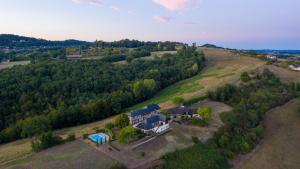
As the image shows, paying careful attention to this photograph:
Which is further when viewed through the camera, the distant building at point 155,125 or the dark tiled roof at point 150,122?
the dark tiled roof at point 150,122

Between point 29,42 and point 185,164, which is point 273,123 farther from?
point 29,42

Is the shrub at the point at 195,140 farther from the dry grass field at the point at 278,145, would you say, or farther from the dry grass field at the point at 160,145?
the dry grass field at the point at 278,145

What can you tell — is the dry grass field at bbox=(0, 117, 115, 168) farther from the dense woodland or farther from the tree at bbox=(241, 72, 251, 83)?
the dense woodland

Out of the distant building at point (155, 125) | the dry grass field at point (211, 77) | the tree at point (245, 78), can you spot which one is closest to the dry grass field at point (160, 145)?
the distant building at point (155, 125)

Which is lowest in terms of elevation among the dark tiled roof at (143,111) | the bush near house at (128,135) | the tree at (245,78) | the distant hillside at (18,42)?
the bush near house at (128,135)

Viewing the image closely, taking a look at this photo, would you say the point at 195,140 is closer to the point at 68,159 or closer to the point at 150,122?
the point at 150,122

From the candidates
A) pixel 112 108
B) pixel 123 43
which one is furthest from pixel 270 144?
pixel 123 43

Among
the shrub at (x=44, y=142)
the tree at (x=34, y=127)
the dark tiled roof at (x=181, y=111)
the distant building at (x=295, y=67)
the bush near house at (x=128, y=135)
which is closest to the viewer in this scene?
the shrub at (x=44, y=142)
